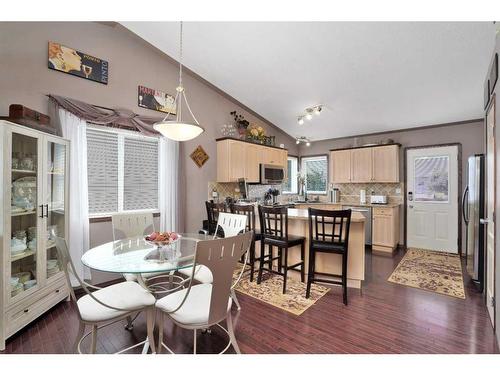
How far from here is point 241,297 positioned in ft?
9.23

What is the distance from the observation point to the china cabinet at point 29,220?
200cm

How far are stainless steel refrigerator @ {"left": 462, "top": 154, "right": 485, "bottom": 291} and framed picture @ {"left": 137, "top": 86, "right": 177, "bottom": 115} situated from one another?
13.9 feet

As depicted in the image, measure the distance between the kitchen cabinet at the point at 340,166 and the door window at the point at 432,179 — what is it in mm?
1281

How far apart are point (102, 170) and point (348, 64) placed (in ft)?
11.8

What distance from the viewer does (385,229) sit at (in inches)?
187

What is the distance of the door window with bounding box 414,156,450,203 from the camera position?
15.4ft

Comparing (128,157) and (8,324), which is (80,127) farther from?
(8,324)

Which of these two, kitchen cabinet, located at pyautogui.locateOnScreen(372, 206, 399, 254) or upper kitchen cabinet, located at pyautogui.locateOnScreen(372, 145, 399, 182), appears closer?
kitchen cabinet, located at pyautogui.locateOnScreen(372, 206, 399, 254)

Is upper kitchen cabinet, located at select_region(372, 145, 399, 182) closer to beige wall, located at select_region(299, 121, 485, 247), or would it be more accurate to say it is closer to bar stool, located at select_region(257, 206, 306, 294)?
beige wall, located at select_region(299, 121, 485, 247)

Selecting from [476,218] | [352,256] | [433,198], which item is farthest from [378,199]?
[352,256]

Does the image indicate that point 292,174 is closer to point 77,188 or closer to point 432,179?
point 432,179

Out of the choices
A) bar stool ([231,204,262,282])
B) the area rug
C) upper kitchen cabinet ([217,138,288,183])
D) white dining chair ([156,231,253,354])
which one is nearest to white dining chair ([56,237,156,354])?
white dining chair ([156,231,253,354])

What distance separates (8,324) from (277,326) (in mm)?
2206

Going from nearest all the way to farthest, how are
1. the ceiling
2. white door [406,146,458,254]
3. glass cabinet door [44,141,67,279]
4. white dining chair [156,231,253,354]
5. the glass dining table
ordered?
white dining chair [156,231,253,354], the glass dining table, glass cabinet door [44,141,67,279], the ceiling, white door [406,146,458,254]
